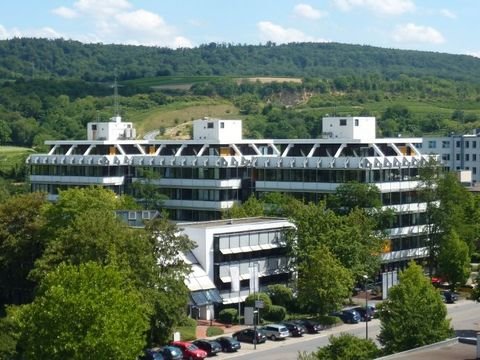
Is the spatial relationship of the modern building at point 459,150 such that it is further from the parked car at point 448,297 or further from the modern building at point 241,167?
the parked car at point 448,297

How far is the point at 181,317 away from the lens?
6450 centimetres

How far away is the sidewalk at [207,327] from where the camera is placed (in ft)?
229

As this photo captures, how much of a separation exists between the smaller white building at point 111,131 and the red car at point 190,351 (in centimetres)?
5452

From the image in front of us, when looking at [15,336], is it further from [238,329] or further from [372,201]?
[372,201]

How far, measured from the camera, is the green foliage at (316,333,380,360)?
158ft

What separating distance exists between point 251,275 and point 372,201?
51.4 ft

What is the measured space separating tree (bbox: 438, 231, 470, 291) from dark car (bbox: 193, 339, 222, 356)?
95.0ft

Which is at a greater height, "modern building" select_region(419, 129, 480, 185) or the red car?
"modern building" select_region(419, 129, 480, 185)

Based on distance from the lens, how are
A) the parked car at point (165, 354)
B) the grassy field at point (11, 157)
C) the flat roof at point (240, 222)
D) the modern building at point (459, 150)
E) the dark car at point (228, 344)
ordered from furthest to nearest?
1. the modern building at point (459, 150)
2. the grassy field at point (11, 157)
3. the flat roof at point (240, 222)
4. the dark car at point (228, 344)
5. the parked car at point (165, 354)

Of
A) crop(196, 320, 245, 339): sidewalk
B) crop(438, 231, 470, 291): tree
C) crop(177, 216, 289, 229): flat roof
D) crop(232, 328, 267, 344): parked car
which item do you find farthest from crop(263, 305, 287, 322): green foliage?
crop(438, 231, 470, 291): tree

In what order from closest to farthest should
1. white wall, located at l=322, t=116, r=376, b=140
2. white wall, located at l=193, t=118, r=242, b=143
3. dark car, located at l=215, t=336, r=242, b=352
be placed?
dark car, located at l=215, t=336, r=242, b=352 < white wall, located at l=322, t=116, r=376, b=140 < white wall, located at l=193, t=118, r=242, b=143

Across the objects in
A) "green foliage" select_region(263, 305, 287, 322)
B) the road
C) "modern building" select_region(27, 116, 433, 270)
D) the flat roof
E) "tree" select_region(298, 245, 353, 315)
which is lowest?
the road

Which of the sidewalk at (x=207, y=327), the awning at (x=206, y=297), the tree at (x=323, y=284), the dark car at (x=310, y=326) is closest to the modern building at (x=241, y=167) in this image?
the tree at (x=323, y=284)

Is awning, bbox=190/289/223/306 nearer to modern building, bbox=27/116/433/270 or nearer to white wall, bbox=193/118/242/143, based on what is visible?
modern building, bbox=27/116/433/270
